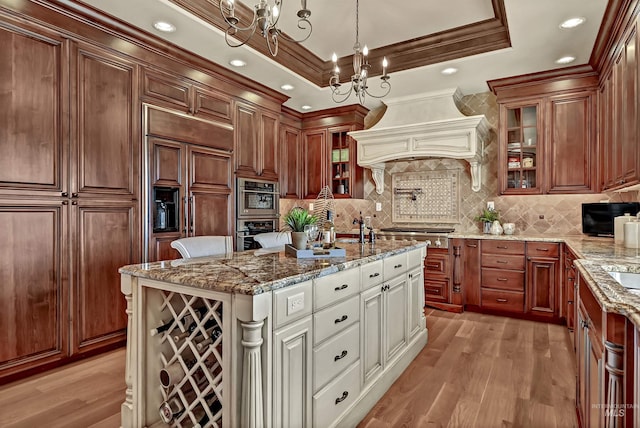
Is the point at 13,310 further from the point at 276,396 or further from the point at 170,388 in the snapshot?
the point at 276,396

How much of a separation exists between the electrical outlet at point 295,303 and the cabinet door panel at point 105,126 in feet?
7.05

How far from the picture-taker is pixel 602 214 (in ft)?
11.2

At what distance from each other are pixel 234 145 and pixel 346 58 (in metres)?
1.61

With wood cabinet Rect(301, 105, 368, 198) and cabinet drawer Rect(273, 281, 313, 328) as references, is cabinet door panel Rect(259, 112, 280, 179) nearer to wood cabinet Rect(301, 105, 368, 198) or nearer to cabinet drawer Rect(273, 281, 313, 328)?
wood cabinet Rect(301, 105, 368, 198)

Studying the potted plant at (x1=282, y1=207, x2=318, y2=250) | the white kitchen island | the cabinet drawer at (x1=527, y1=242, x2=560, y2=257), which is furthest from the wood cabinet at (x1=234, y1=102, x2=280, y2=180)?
the cabinet drawer at (x1=527, y1=242, x2=560, y2=257)

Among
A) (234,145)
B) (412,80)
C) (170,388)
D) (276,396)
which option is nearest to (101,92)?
(234,145)

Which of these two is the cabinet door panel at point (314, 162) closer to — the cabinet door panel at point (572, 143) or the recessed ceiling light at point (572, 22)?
the cabinet door panel at point (572, 143)

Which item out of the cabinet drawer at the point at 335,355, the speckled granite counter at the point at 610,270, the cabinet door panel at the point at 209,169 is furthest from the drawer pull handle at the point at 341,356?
the cabinet door panel at the point at 209,169

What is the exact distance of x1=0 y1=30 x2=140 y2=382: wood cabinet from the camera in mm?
2457

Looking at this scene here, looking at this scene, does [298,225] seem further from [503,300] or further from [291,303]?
[503,300]

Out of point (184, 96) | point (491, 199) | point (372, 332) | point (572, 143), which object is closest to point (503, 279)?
point (491, 199)

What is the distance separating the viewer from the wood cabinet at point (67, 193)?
246 cm

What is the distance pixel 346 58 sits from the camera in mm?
4125

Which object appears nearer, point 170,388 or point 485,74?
point 170,388
